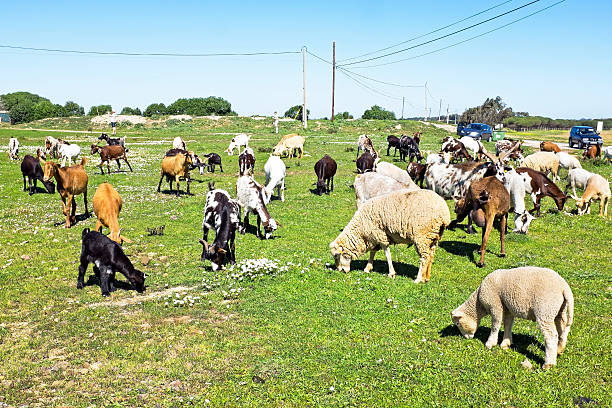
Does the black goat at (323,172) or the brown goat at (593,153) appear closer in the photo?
the black goat at (323,172)

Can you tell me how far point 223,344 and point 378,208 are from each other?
516 cm

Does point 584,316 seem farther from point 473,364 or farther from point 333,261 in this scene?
point 333,261

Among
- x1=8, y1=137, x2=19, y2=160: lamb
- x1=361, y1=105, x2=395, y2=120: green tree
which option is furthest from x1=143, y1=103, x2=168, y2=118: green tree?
x1=8, y1=137, x2=19, y2=160: lamb

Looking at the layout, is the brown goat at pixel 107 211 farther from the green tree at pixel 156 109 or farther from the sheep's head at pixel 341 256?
the green tree at pixel 156 109

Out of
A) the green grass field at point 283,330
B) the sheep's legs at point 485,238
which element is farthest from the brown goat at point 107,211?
the sheep's legs at point 485,238

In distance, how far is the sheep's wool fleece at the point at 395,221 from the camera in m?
10.7

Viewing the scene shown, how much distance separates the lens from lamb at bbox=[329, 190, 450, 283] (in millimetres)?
10703

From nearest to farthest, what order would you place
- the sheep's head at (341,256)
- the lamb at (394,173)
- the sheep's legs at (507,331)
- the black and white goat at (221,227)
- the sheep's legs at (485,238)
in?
the sheep's legs at (507,331) → the sheep's head at (341,256) → the black and white goat at (221,227) → the sheep's legs at (485,238) → the lamb at (394,173)

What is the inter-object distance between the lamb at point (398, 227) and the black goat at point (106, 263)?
481cm

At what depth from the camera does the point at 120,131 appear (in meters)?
61.5

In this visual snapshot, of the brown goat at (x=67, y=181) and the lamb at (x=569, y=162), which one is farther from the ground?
the lamb at (x=569, y=162)

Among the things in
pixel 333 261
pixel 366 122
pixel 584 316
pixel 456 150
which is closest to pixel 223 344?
pixel 333 261

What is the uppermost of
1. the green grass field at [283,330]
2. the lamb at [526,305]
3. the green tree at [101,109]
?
the green tree at [101,109]

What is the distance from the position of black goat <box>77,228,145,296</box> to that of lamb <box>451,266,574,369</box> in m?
7.07
